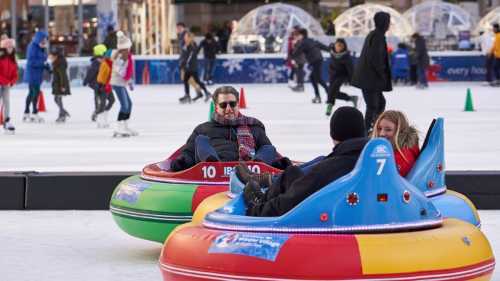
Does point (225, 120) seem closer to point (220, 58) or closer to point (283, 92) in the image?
point (283, 92)

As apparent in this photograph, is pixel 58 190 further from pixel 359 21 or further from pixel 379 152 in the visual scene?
pixel 359 21

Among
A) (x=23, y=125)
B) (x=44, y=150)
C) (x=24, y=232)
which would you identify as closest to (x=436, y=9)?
(x=23, y=125)

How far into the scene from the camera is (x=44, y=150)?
17.4 meters

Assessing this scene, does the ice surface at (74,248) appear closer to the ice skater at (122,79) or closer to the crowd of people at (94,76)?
the ice skater at (122,79)

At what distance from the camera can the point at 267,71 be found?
129 ft

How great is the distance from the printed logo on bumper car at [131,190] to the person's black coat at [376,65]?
740cm

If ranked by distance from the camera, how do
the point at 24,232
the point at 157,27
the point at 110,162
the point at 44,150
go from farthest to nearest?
the point at 157,27, the point at 44,150, the point at 110,162, the point at 24,232

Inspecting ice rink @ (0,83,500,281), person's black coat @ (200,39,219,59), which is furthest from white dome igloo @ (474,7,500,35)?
person's black coat @ (200,39,219,59)

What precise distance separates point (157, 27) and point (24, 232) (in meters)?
48.6

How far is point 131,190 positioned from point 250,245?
111 inches

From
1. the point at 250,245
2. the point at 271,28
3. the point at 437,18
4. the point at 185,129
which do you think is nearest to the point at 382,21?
the point at 185,129

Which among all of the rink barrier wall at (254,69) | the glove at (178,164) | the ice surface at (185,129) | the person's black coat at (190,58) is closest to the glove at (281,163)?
the glove at (178,164)

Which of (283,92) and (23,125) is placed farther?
(283,92)

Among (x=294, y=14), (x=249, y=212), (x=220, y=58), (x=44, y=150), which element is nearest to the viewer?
(x=249, y=212)
